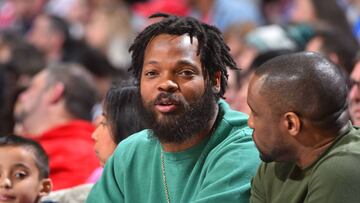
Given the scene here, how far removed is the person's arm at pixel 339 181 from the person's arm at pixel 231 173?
0.46 meters

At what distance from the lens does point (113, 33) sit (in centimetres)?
880

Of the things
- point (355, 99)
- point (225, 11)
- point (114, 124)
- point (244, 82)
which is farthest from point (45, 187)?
point (225, 11)

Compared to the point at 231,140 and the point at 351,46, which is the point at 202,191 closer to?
the point at 231,140

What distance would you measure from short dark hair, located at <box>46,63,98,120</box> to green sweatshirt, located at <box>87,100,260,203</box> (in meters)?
1.98

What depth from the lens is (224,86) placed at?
4.04 meters

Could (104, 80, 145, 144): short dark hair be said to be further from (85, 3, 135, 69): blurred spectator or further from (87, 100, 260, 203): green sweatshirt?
(85, 3, 135, 69): blurred spectator

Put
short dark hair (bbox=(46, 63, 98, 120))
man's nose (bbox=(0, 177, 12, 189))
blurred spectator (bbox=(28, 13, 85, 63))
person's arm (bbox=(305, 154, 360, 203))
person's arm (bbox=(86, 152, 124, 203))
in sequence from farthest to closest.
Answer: blurred spectator (bbox=(28, 13, 85, 63)), short dark hair (bbox=(46, 63, 98, 120)), man's nose (bbox=(0, 177, 12, 189)), person's arm (bbox=(86, 152, 124, 203)), person's arm (bbox=(305, 154, 360, 203))

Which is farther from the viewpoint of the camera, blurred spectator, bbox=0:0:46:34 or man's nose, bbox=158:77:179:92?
blurred spectator, bbox=0:0:46:34

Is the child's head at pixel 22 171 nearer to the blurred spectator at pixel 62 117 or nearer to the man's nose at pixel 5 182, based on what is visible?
the man's nose at pixel 5 182

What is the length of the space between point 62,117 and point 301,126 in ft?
9.92

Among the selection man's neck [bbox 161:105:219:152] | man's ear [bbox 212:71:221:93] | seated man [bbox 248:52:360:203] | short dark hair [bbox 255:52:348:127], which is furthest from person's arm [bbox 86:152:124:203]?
short dark hair [bbox 255:52:348:127]

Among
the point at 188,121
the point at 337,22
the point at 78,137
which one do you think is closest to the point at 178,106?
the point at 188,121

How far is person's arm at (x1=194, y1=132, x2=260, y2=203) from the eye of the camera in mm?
3674

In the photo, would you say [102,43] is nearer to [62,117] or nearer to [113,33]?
[113,33]
